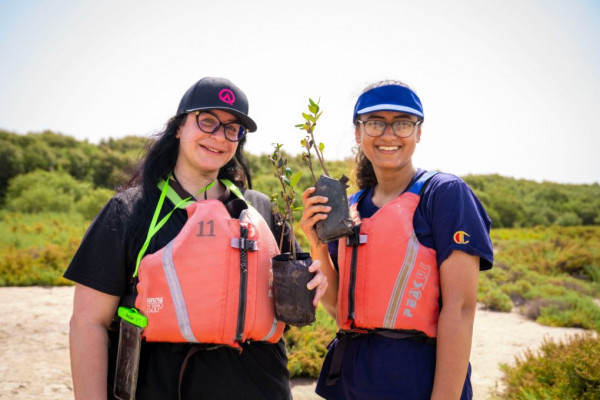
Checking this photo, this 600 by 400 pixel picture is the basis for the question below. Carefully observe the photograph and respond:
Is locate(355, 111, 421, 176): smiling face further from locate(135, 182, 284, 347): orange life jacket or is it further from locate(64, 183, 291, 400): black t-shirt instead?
locate(64, 183, 291, 400): black t-shirt

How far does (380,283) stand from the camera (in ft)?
7.17

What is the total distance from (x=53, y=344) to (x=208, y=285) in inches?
218

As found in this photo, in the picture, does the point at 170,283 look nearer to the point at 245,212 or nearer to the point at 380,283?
the point at 245,212

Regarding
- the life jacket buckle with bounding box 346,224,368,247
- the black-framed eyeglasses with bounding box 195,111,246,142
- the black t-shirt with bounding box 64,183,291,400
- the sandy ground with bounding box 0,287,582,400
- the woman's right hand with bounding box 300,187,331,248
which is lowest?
the sandy ground with bounding box 0,287,582,400

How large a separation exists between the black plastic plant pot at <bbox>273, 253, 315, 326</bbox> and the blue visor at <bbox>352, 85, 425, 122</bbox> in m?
0.90

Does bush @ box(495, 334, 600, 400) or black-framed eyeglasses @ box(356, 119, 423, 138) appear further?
bush @ box(495, 334, 600, 400)

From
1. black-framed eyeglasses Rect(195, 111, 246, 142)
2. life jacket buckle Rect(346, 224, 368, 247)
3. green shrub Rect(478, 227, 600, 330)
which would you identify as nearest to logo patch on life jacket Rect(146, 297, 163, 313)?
black-framed eyeglasses Rect(195, 111, 246, 142)

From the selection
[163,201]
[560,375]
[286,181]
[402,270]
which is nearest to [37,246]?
[163,201]

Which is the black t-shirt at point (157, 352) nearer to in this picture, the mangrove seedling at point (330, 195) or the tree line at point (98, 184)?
the mangrove seedling at point (330, 195)

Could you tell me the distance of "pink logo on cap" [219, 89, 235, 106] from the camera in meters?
2.22

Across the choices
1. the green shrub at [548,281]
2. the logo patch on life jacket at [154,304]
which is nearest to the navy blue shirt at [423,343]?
the logo patch on life jacket at [154,304]

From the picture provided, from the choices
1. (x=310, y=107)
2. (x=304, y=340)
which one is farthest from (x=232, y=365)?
(x=304, y=340)

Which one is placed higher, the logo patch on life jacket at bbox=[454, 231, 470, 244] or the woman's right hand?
the woman's right hand

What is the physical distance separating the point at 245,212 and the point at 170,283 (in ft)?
1.72
